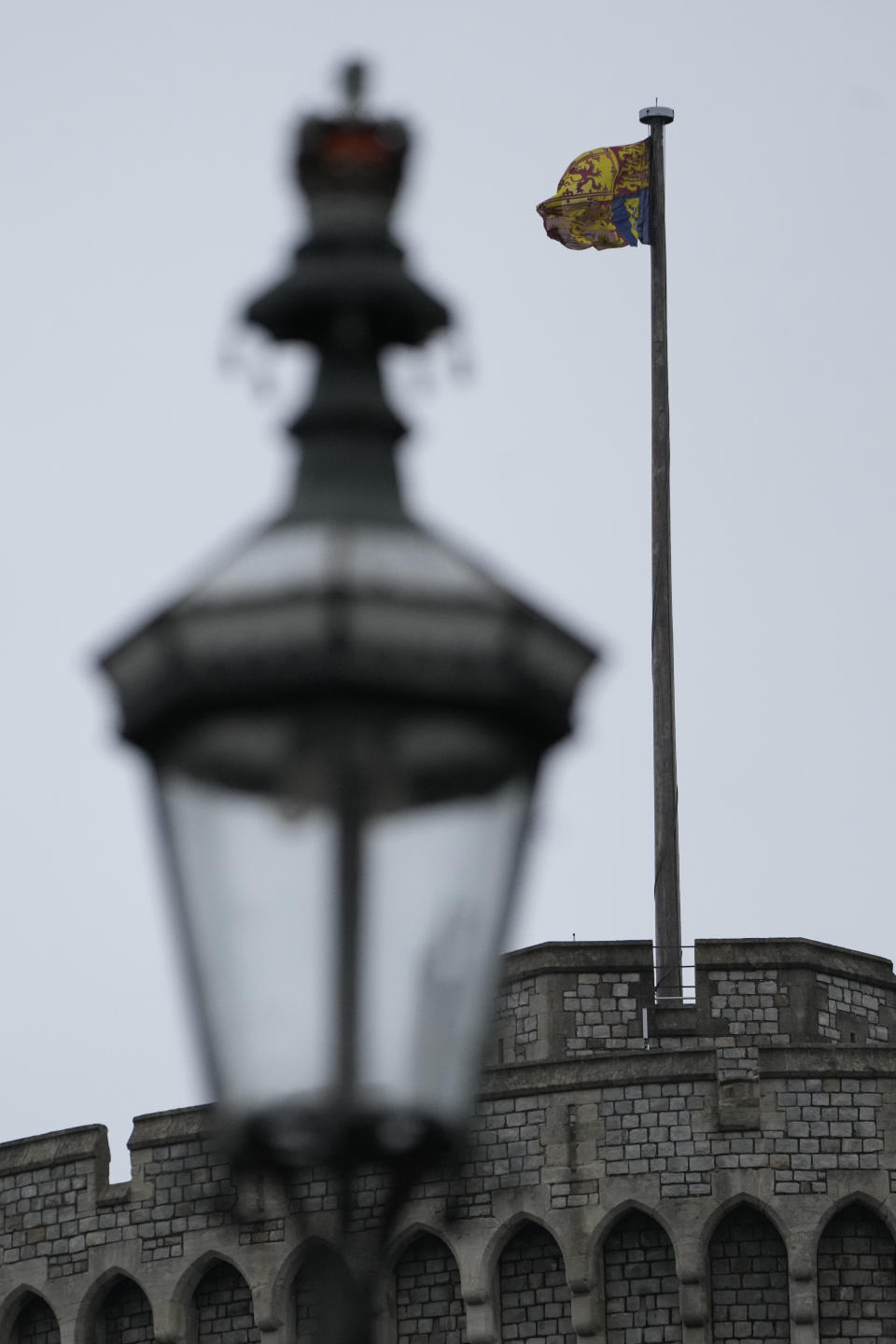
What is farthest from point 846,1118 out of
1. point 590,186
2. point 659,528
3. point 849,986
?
point 590,186

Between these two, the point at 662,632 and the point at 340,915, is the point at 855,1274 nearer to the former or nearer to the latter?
the point at 662,632

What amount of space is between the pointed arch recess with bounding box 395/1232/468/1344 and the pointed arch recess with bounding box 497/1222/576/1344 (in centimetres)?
35

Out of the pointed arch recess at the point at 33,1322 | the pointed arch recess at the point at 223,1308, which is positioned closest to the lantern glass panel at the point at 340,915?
the pointed arch recess at the point at 223,1308

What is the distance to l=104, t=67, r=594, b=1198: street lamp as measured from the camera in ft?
12.3

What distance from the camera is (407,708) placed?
3.84 m

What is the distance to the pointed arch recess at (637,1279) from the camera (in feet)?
77.9

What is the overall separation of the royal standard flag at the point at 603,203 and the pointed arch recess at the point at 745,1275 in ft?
36.2

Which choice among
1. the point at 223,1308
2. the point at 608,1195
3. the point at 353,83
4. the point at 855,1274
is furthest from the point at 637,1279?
the point at 353,83

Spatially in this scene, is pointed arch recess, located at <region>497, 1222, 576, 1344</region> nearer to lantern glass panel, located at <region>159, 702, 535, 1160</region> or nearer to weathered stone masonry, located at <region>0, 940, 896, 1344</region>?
weathered stone masonry, located at <region>0, 940, 896, 1344</region>

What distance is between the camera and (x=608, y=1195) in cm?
2356

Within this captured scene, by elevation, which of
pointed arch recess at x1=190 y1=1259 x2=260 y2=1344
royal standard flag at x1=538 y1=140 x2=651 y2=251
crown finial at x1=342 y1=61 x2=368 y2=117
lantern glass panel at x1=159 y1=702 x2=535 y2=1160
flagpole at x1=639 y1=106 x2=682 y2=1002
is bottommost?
lantern glass panel at x1=159 y1=702 x2=535 y2=1160

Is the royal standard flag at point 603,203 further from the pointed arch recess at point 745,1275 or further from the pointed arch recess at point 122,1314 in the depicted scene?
the pointed arch recess at point 122,1314

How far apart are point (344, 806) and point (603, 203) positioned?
27.8 m

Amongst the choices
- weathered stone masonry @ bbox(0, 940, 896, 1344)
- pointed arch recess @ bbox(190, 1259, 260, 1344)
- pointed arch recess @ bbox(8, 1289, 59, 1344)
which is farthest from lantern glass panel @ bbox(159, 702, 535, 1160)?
pointed arch recess @ bbox(8, 1289, 59, 1344)
